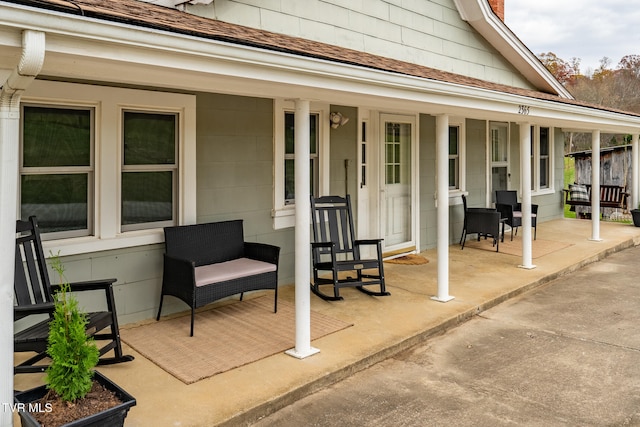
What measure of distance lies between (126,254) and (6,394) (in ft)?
7.03

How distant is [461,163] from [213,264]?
552 cm

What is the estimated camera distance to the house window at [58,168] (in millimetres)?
4160

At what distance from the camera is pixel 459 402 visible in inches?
136

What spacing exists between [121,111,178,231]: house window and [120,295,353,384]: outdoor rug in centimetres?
102

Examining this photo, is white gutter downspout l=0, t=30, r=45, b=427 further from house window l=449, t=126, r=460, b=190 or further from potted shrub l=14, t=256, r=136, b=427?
house window l=449, t=126, r=460, b=190

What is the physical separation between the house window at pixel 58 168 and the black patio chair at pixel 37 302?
1.45 feet

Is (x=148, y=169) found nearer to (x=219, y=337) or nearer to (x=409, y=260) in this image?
(x=219, y=337)

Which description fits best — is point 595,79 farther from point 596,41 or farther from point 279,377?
point 279,377

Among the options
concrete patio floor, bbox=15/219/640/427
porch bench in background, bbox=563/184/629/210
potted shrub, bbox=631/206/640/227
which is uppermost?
porch bench in background, bbox=563/184/629/210

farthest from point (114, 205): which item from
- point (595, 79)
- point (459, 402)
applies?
point (595, 79)

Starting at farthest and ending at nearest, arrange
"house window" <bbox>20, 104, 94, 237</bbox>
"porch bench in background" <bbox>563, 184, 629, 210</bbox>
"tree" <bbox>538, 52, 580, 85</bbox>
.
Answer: "tree" <bbox>538, 52, 580, 85</bbox> → "porch bench in background" <bbox>563, 184, 629, 210</bbox> → "house window" <bbox>20, 104, 94, 237</bbox>

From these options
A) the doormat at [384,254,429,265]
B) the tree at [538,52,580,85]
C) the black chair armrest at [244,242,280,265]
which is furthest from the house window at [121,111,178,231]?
the tree at [538,52,580,85]

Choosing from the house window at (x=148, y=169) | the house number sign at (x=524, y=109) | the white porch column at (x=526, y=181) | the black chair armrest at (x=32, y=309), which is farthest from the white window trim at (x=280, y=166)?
the black chair armrest at (x=32, y=309)

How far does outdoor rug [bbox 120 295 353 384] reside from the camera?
387 centimetres
